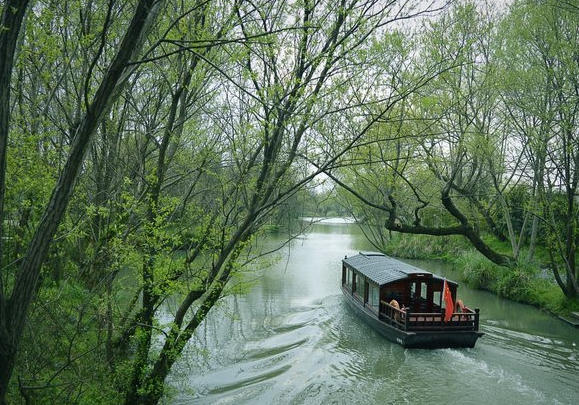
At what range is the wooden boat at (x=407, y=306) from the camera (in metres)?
11.5

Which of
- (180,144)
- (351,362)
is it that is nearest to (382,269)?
(351,362)

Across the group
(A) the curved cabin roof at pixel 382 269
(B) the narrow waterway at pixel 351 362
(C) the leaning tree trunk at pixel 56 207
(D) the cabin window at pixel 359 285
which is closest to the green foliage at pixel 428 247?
(B) the narrow waterway at pixel 351 362

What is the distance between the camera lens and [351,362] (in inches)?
423

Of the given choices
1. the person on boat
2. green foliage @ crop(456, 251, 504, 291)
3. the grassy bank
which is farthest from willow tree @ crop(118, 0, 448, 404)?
green foliage @ crop(456, 251, 504, 291)

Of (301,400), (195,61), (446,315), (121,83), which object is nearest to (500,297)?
(446,315)

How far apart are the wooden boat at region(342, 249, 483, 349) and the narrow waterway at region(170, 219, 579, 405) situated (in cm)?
34

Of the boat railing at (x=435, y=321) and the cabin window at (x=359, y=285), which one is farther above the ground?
the cabin window at (x=359, y=285)

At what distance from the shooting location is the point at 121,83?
3.37 metres

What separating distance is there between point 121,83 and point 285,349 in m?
9.32

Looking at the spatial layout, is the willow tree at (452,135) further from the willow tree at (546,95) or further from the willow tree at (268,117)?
the willow tree at (268,117)

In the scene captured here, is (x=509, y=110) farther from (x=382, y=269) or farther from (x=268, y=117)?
(x=268, y=117)

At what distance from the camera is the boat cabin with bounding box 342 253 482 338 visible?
457 inches

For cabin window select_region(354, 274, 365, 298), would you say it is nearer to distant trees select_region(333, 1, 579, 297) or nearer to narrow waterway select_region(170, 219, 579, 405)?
narrow waterway select_region(170, 219, 579, 405)

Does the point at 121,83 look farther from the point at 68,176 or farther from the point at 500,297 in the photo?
the point at 500,297
